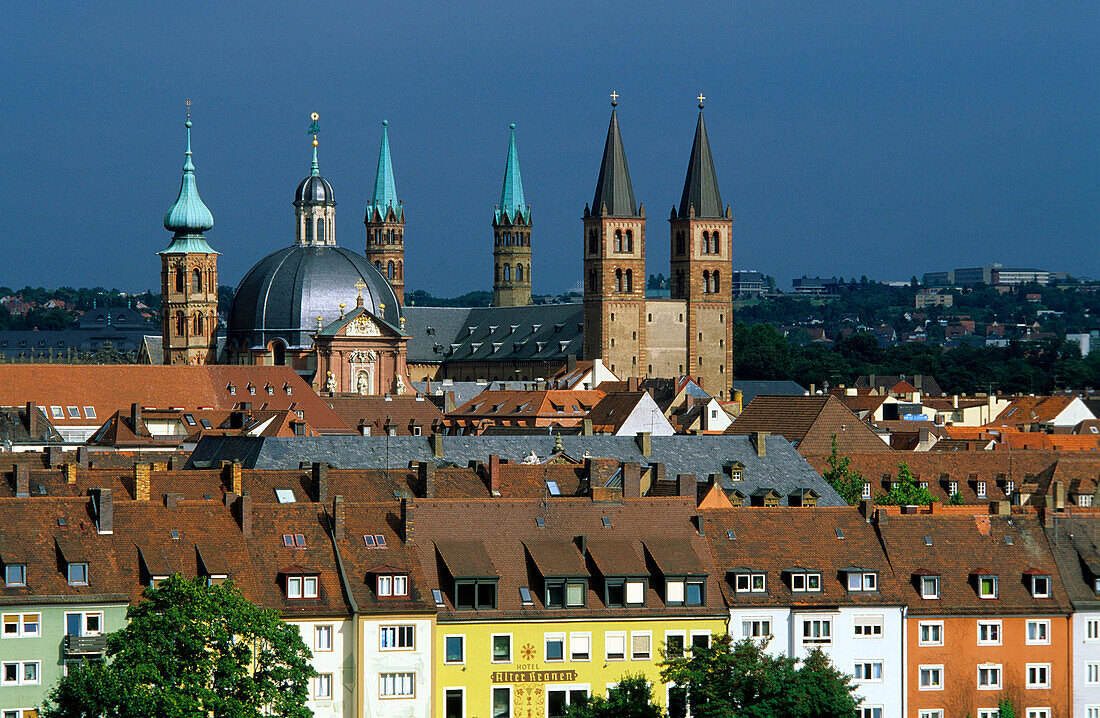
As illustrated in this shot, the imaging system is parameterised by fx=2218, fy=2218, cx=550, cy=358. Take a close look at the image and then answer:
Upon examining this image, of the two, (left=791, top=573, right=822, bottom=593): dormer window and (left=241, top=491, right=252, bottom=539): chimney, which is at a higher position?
(left=241, top=491, right=252, bottom=539): chimney

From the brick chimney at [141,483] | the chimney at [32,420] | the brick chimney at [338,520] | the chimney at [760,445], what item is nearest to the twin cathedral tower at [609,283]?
the chimney at [32,420]

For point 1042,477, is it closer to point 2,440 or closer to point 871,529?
point 871,529

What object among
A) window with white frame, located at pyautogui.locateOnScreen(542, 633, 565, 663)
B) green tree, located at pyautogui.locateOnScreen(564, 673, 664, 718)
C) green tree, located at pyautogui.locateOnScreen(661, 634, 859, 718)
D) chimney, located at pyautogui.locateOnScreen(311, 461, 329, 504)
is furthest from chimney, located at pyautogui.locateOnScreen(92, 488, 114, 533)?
green tree, located at pyautogui.locateOnScreen(661, 634, 859, 718)

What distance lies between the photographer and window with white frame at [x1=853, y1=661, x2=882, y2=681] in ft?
172

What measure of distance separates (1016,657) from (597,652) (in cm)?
1051

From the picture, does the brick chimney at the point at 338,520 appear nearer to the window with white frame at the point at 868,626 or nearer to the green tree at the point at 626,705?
the green tree at the point at 626,705

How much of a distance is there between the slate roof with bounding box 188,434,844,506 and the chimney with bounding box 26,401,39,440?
27851 millimetres

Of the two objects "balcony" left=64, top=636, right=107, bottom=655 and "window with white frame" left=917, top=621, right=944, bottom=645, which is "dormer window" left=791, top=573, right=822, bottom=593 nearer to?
"window with white frame" left=917, top=621, right=944, bottom=645

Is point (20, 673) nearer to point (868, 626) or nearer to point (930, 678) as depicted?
point (868, 626)

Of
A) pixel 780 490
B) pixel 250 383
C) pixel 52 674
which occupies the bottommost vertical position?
pixel 52 674

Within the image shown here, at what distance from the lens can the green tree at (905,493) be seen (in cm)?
7525

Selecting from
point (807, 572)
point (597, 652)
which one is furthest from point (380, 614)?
point (807, 572)

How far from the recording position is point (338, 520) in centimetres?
5203

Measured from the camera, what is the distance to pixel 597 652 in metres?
51.0
